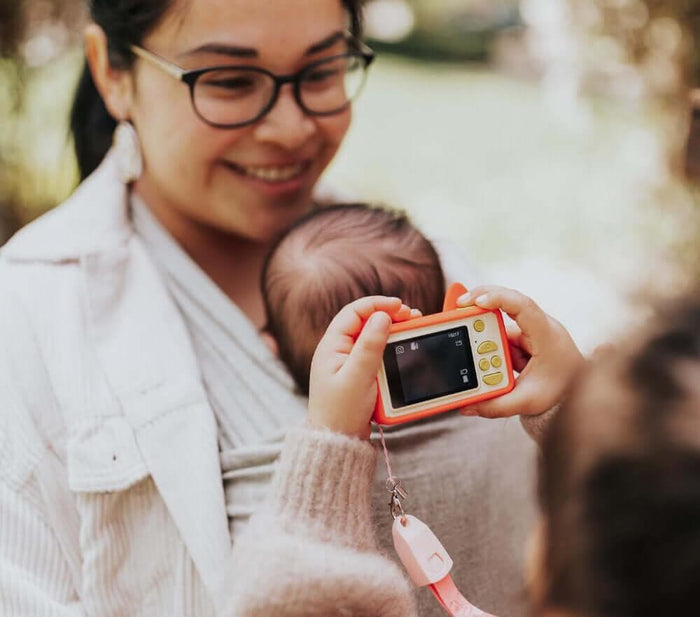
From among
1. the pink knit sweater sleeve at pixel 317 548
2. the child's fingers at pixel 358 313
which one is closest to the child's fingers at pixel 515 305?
the child's fingers at pixel 358 313

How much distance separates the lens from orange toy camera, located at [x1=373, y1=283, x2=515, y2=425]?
1.01 m

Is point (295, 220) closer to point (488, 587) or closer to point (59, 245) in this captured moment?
point (59, 245)

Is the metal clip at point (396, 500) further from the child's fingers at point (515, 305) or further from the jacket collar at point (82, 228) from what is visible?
the jacket collar at point (82, 228)

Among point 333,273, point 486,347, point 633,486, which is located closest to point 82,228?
point 333,273

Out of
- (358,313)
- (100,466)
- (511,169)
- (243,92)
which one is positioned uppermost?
(243,92)

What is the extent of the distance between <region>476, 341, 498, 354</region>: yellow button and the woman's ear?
783 millimetres

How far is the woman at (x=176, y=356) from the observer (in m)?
1.17

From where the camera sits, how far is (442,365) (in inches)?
40.9

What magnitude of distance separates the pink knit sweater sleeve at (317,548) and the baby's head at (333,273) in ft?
0.97

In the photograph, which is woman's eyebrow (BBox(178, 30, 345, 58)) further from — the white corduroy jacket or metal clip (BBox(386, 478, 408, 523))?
metal clip (BBox(386, 478, 408, 523))

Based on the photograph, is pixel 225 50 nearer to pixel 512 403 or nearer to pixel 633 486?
pixel 512 403

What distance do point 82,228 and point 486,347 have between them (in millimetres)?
714

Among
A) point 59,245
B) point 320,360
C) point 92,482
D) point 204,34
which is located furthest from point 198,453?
point 204,34

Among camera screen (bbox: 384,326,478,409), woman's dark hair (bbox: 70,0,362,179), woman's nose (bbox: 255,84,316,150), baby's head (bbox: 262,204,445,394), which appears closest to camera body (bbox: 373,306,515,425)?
camera screen (bbox: 384,326,478,409)
